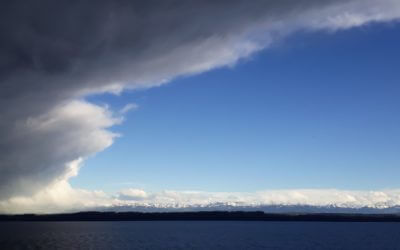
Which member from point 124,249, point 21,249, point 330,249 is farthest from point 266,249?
point 21,249

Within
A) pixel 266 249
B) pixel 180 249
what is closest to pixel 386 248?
pixel 266 249

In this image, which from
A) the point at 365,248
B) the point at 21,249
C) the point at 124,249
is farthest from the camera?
the point at 365,248

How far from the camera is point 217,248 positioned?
16025 centimetres

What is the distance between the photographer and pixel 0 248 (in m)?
146

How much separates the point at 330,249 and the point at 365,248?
18272mm

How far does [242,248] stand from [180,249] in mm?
22369

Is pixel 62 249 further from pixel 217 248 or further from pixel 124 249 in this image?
pixel 217 248

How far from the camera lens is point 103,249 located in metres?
154

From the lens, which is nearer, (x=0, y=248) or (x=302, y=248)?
(x=0, y=248)

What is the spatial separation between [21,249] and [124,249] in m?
33.2

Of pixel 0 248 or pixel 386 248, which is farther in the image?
pixel 386 248

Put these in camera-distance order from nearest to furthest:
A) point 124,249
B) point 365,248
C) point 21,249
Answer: point 21,249 → point 124,249 → point 365,248

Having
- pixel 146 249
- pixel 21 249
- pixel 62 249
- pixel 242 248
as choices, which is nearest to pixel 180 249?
pixel 146 249

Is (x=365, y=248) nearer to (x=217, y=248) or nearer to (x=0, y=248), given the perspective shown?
(x=217, y=248)
